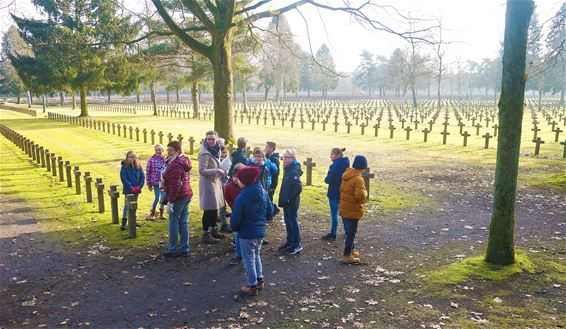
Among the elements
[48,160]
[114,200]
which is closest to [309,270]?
[114,200]

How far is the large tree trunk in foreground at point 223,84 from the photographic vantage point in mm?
18344

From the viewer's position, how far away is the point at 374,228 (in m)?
9.14

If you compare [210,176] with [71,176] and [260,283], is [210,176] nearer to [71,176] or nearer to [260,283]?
[260,283]

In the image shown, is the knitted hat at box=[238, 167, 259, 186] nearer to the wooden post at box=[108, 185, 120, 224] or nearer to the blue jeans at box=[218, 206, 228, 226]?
the blue jeans at box=[218, 206, 228, 226]

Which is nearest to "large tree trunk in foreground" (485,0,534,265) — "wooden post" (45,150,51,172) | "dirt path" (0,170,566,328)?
"dirt path" (0,170,566,328)

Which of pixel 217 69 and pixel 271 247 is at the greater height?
pixel 217 69

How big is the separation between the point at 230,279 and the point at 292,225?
5.17 feet

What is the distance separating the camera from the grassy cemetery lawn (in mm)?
5422

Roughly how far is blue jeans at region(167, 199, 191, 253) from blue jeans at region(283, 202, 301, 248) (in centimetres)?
172

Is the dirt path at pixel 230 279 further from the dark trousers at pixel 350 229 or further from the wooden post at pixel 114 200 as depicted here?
the wooden post at pixel 114 200

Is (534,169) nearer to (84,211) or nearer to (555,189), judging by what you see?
(555,189)

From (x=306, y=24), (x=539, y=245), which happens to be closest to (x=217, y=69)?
(x=306, y=24)

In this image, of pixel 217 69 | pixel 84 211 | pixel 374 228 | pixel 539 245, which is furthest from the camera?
pixel 217 69

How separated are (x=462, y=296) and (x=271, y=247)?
3420mm
